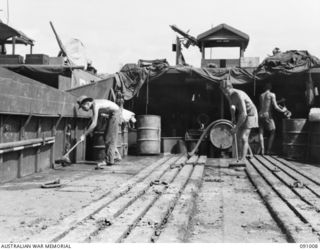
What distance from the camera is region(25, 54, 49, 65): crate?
659 inches

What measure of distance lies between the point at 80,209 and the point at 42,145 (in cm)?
417

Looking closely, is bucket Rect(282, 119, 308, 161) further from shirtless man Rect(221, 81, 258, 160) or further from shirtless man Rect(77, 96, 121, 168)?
shirtless man Rect(77, 96, 121, 168)

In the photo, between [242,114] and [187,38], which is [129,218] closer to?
[242,114]

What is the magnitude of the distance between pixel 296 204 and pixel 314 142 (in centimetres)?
733

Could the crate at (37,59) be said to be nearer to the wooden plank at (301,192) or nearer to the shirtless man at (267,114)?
the shirtless man at (267,114)

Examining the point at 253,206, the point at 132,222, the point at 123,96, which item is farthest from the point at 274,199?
the point at 123,96

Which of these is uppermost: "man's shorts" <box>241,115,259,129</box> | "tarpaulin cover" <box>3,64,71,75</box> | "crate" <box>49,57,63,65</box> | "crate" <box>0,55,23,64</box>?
"crate" <box>49,57,63,65</box>

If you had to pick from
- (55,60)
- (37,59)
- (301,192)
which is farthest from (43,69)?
(301,192)

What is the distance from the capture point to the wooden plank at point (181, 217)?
3680 millimetres

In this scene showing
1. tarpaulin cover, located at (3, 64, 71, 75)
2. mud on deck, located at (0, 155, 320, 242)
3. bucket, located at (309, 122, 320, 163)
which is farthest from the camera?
tarpaulin cover, located at (3, 64, 71, 75)

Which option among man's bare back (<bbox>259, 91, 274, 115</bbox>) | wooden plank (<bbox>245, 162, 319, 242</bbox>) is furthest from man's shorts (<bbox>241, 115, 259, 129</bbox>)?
man's bare back (<bbox>259, 91, 274, 115</bbox>)

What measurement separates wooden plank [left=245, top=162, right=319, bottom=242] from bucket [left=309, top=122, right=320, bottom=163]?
18.0 ft

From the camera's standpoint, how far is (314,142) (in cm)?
1199

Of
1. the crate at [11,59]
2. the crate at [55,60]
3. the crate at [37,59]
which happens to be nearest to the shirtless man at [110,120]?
the crate at [37,59]
